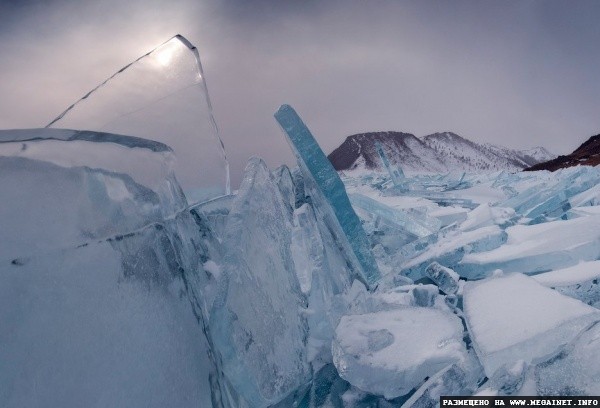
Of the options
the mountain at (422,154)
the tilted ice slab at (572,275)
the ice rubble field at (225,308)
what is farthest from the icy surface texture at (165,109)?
the mountain at (422,154)

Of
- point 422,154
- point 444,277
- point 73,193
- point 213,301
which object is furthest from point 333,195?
point 422,154

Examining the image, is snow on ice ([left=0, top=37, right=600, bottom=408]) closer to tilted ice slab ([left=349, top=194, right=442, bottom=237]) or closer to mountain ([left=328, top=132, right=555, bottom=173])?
tilted ice slab ([left=349, top=194, right=442, bottom=237])

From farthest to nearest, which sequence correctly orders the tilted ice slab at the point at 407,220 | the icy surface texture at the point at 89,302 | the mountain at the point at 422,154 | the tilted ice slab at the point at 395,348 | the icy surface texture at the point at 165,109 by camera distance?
1. the mountain at the point at 422,154
2. the tilted ice slab at the point at 407,220
3. the icy surface texture at the point at 165,109
4. the tilted ice slab at the point at 395,348
5. the icy surface texture at the point at 89,302

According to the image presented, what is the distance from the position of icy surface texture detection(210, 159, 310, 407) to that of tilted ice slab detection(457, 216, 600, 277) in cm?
105

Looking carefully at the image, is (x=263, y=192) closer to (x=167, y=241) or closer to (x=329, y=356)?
(x=167, y=241)

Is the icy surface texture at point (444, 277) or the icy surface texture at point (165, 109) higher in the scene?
the icy surface texture at point (165, 109)

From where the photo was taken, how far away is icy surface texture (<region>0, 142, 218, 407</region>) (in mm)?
732

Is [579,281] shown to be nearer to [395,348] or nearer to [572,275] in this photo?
[572,275]

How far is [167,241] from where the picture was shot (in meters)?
1.16

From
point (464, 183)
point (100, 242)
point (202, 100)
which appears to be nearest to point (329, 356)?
point (100, 242)

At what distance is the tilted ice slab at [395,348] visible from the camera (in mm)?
1029

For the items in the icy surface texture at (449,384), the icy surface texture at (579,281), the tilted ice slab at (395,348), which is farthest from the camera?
the icy surface texture at (579,281)

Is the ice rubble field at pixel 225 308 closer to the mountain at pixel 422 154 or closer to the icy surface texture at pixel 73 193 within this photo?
the icy surface texture at pixel 73 193

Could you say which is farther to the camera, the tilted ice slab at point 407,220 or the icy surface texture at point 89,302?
the tilted ice slab at point 407,220
